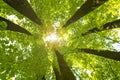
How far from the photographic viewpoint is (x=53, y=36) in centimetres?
1008

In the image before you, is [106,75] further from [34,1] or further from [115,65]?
[34,1]

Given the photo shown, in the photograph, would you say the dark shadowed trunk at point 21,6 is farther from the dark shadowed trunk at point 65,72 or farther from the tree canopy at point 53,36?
the dark shadowed trunk at point 65,72

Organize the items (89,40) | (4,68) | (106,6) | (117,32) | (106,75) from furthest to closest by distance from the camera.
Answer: (106,75)
(117,32)
(89,40)
(106,6)
(4,68)

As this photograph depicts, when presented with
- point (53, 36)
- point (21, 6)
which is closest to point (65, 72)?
point (53, 36)

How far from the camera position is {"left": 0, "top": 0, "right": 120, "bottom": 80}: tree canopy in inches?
336

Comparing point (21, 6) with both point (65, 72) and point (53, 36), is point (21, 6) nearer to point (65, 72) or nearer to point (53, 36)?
point (53, 36)

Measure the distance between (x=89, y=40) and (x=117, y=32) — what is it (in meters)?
2.22

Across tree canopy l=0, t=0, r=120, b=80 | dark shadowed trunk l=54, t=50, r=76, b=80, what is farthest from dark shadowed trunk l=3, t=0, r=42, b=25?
dark shadowed trunk l=54, t=50, r=76, b=80

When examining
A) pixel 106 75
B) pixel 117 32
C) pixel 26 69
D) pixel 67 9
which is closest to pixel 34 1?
pixel 67 9

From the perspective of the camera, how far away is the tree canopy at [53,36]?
8.54 metres

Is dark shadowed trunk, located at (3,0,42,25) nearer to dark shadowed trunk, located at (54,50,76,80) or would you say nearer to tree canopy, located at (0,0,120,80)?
tree canopy, located at (0,0,120,80)

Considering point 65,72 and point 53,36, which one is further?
point 53,36

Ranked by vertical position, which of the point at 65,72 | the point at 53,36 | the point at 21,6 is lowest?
the point at 65,72

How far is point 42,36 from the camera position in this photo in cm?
938
